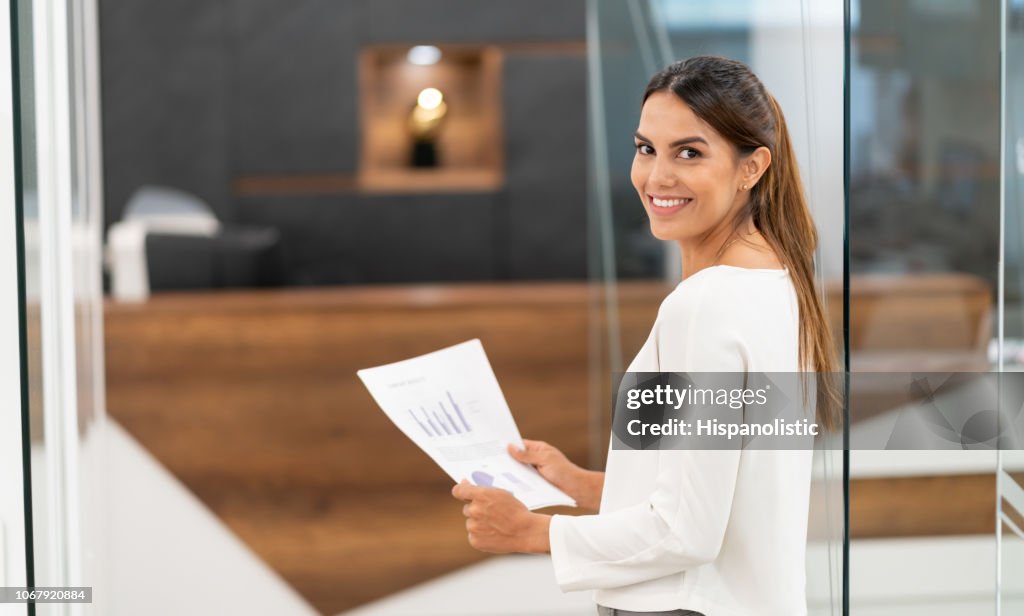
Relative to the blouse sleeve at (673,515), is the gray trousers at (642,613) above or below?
below

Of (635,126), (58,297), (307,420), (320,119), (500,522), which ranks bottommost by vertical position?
(307,420)

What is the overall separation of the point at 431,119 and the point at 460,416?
5.04 m

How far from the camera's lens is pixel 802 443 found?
0.98 meters

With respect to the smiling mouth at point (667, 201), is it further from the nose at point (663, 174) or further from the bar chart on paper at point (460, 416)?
the bar chart on paper at point (460, 416)

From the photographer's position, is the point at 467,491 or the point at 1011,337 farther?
the point at 1011,337

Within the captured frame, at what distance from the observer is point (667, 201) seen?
984 mm

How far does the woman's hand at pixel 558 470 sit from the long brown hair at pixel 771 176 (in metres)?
0.28

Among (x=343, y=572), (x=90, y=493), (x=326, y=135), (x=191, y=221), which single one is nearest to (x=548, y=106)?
(x=326, y=135)

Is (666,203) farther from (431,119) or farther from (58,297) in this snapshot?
(431,119)

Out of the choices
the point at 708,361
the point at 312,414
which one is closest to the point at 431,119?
the point at 312,414

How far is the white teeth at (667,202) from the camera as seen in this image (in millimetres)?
977

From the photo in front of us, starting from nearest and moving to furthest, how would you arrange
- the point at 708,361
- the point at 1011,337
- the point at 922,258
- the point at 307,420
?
the point at 708,361, the point at 1011,337, the point at 922,258, the point at 307,420

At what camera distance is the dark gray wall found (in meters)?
5.75
